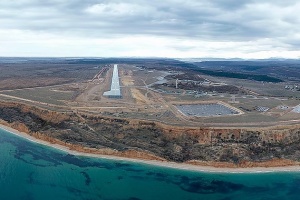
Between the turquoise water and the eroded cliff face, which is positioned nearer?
the turquoise water

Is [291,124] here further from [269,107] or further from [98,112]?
[98,112]

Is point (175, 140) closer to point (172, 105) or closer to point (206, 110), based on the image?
point (206, 110)

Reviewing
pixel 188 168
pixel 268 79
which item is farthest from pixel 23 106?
pixel 268 79

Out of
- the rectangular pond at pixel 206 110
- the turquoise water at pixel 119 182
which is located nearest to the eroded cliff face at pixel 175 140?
the turquoise water at pixel 119 182

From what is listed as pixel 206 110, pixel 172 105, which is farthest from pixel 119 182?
pixel 172 105

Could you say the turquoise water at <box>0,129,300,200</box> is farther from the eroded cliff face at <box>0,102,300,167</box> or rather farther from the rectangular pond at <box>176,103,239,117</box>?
the rectangular pond at <box>176,103,239,117</box>

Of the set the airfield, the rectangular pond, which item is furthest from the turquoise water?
the rectangular pond

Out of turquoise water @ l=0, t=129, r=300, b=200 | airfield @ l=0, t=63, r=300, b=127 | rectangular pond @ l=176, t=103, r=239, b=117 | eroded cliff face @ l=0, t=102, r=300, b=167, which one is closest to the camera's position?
turquoise water @ l=0, t=129, r=300, b=200
